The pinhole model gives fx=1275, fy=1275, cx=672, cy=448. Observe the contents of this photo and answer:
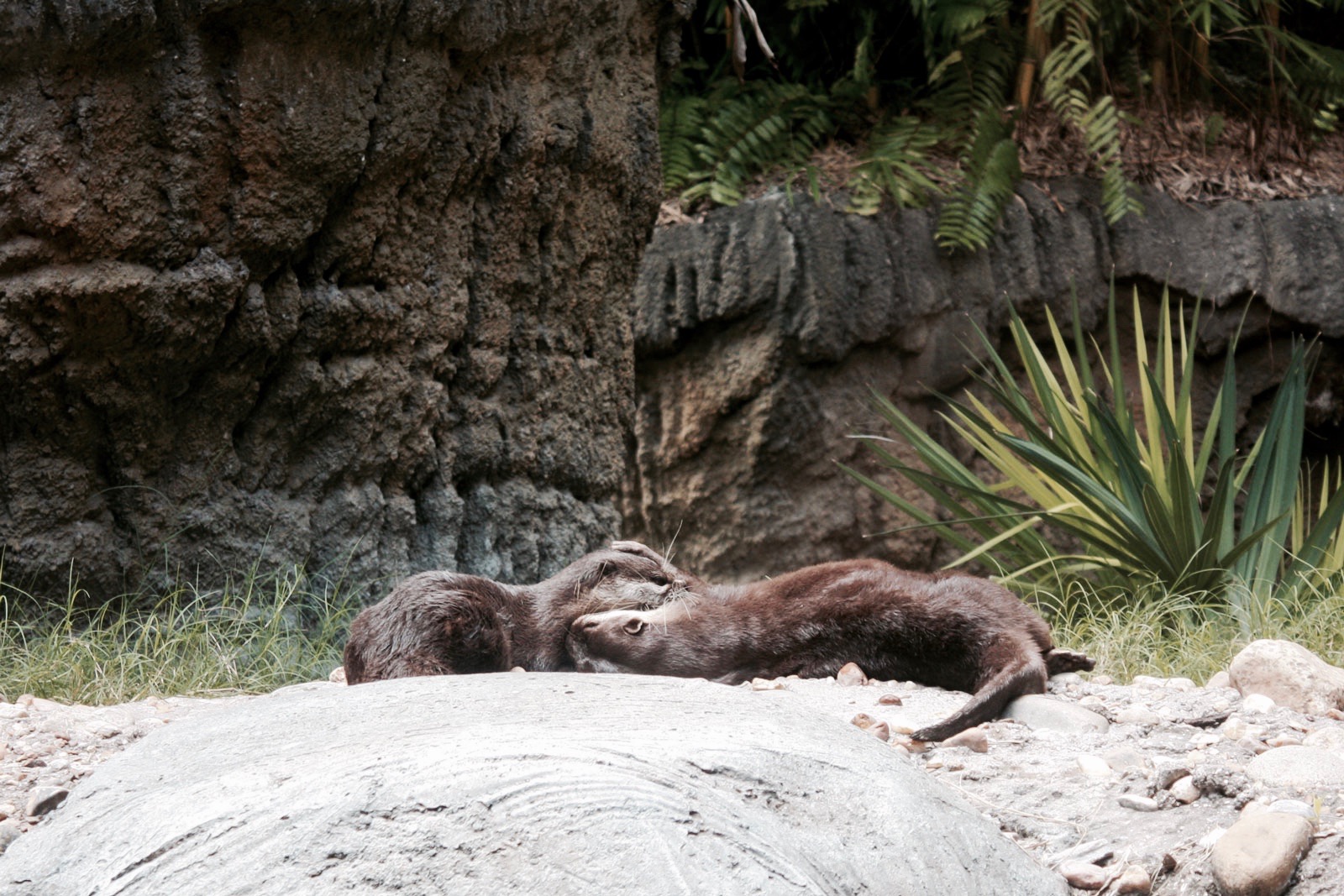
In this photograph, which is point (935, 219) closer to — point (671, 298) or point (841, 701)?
point (671, 298)

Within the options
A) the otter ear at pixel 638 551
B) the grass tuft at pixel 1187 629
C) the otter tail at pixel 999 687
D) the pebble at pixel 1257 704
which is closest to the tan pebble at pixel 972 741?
the otter tail at pixel 999 687

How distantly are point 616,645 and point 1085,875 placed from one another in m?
1.10

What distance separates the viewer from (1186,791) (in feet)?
5.97

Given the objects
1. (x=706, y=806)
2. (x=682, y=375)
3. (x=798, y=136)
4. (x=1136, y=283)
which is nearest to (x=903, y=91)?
(x=798, y=136)

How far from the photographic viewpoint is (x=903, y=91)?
20.2 feet

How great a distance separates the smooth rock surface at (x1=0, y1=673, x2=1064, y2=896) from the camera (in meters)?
1.33

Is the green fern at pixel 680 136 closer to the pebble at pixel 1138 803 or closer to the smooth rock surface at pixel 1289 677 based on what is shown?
the smooth rock surface at pixel 1289 677

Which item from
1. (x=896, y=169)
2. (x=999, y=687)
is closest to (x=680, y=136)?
(x=896, y=169)

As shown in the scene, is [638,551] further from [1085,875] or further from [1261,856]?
[1261,856]

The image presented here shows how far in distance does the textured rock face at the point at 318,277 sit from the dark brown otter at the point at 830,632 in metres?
1.02

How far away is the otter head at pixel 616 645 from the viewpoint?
98.9 inches

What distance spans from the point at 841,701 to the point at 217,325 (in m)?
1.62

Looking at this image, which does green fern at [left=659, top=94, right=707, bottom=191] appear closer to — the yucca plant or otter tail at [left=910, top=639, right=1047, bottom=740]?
the yucca plant

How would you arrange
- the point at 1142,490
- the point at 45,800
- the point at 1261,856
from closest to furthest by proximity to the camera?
1. the point at 1261,856
2. the point at 45,800
3. the point at 1142,490
